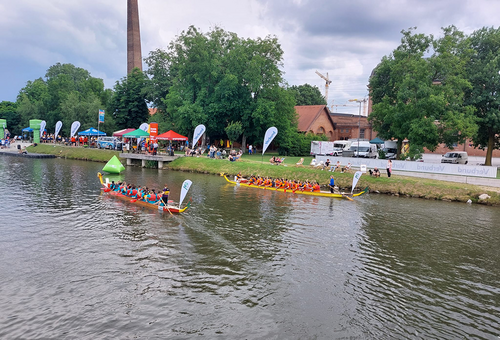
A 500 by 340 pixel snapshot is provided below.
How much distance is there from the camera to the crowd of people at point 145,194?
76.3 ft

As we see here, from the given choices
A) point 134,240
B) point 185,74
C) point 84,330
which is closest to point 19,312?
point 84,330

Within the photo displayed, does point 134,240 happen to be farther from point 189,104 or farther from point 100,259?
point 189,104

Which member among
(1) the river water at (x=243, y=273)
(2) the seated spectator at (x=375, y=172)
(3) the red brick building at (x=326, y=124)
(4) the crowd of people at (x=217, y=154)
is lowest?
(1) the river water at (x=243, y=273)

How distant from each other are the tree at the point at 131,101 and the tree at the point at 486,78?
5653cm

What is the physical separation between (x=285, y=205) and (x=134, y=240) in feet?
41.9

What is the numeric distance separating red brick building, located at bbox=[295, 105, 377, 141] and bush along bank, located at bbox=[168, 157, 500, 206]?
24988mm

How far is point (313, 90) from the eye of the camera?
9300 cm

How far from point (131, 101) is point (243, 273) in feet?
214

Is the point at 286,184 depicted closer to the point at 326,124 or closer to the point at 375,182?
the point at 375,182

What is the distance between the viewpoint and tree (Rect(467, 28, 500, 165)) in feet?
125

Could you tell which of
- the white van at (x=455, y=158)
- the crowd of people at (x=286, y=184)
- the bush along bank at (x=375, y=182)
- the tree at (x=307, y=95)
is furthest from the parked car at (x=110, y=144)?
the white van at (x=455, y=158)

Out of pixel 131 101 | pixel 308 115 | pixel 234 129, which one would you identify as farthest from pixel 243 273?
pixel 131 101

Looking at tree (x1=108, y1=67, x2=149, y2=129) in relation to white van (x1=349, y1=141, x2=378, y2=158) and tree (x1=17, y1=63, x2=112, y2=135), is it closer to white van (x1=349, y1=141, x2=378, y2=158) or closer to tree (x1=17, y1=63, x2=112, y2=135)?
tree (x1=17, y1=63, x2=112, y2=135)

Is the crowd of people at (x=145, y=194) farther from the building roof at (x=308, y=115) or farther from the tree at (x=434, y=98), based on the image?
the building roof at (x=308, y=115)
